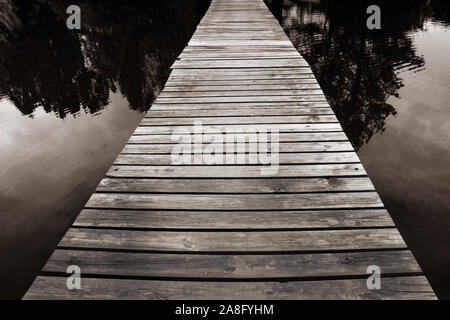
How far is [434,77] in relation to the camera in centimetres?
789

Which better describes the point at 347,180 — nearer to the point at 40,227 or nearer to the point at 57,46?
the point at 40,227

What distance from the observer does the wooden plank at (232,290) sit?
1.68m

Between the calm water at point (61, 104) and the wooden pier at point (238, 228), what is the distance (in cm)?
218

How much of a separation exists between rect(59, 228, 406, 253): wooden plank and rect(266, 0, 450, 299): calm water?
2.10 metres

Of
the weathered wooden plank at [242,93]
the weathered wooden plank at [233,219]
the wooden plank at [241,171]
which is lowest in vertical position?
the weathered wooden plank at [233,219]

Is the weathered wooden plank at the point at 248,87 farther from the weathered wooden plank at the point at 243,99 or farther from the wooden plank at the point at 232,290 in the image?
the wooden plank at the point at 232,290

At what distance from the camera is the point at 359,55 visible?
9906 millimetres

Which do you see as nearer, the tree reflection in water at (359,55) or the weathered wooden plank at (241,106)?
the weathered wooden plank at (241,106)

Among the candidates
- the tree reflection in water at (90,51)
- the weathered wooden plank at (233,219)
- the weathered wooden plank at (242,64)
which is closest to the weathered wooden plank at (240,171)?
the weathered wooden plank at (233,219)

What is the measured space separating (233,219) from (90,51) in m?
10.7

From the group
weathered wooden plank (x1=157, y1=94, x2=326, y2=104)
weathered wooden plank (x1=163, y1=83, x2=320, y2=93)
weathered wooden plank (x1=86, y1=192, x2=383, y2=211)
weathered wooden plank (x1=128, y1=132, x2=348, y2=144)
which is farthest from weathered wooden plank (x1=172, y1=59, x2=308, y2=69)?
weathered wooden plank (x1=86, y1=192, x2=383, y2=211)

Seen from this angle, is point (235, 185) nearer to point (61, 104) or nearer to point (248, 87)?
point (248, 87)

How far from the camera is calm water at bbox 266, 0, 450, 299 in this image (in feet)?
13.5
